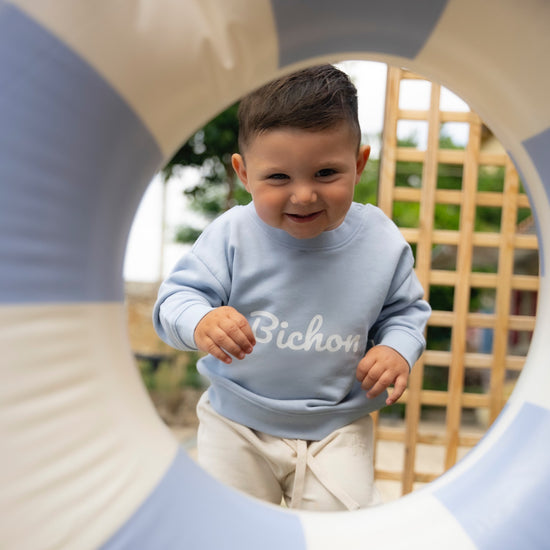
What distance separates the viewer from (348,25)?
68 cm

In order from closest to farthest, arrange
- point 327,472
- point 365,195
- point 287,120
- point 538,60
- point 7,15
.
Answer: point 7,15
point 538,60
point 287,120
point 327,472
point 365,195

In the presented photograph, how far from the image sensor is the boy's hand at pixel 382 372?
0.90 m

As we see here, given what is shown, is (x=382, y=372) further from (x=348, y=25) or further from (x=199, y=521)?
(x=348, y=25)

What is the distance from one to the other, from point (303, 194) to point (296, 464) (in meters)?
0.42

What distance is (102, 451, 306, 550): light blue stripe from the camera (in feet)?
2.07

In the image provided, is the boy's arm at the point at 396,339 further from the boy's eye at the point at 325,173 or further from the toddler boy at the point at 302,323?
the boy's eye at the point at 325,173

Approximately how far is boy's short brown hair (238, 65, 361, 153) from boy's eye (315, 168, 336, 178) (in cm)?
6

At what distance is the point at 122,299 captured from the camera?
2.30ft

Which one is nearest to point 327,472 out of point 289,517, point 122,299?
point 289,517

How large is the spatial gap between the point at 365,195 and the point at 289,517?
6.59m

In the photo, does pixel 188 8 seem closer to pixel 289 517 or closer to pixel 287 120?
pixel 287 120

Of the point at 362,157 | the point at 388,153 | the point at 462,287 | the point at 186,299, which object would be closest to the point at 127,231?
the point at 186,299

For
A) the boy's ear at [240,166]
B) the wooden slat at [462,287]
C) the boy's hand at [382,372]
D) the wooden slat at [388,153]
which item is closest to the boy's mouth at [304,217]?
the boy's ear at [240,166]

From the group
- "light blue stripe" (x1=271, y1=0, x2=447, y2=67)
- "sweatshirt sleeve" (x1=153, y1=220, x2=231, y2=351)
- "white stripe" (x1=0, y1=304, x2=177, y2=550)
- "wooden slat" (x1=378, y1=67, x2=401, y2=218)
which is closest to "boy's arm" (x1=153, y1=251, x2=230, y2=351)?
"sweatshirt sleeve" (x1=153, y1=220, x2=231, y2=351)
